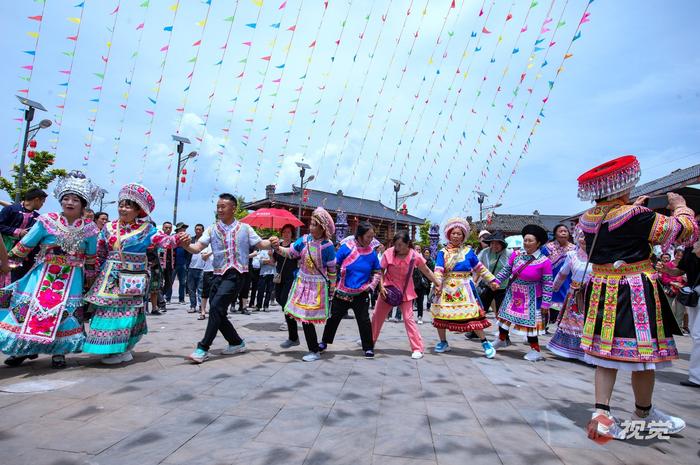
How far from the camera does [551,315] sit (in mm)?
9156

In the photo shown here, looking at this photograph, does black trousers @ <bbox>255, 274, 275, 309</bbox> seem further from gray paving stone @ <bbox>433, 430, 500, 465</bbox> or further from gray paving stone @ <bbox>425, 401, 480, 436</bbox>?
gray paving stone @ <bbox>433, 430, 500, 465</bbox>

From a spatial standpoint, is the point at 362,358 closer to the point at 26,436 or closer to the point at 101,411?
the point at 101,411

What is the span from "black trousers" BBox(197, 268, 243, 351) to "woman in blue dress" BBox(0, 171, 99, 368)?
4.12 ft

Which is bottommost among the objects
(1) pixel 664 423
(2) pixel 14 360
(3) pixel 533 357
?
(2) pixel 14 360

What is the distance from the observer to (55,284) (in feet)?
13.9

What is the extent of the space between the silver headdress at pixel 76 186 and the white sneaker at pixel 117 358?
170 cm

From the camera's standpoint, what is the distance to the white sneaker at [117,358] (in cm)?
439

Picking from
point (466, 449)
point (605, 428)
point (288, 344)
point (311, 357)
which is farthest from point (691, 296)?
point (288, 344)

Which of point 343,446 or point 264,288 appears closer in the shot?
point 343,446

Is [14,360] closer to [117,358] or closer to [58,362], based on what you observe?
[58,362]

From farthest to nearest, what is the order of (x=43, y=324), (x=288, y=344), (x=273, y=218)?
(x=273, y=218)
(x=288, y=344)
(x=43, y=324)

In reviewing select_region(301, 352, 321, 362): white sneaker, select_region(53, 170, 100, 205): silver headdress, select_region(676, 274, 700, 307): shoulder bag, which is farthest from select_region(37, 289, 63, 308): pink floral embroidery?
select_region(676, 274, 700, 307): shoulder bag

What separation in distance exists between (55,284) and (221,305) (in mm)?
1664

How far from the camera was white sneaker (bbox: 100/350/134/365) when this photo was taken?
439 centimetres
